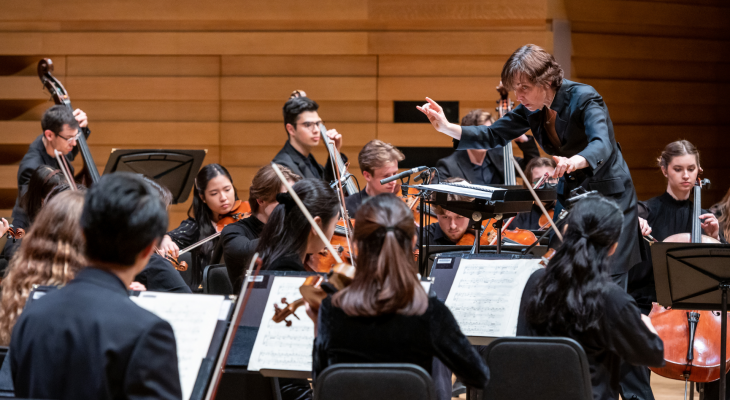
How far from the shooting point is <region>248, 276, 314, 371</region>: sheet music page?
1.80 meters

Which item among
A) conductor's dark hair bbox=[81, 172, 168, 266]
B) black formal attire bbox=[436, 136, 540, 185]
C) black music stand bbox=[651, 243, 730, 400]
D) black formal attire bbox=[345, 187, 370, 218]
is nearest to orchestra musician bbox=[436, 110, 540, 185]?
black formal attire bbox=[436, 136, 540, 185]

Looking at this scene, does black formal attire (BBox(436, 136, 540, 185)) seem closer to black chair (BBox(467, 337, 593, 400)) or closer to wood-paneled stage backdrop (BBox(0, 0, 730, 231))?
wood-paneled stage backdrop (BBox(0, 0, 730, 231))

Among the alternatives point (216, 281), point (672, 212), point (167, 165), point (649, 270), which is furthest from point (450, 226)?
point (167, 165)

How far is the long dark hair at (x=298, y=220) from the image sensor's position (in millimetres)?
2172

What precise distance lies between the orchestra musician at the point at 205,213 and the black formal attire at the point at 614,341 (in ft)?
7.22

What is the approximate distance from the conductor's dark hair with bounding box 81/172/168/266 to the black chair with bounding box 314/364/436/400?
0.51 metres

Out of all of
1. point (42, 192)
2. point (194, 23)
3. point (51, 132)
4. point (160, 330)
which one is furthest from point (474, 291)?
point (194, 23)

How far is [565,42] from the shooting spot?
16.7 feet

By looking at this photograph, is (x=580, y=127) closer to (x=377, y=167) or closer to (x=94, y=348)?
(x=377, y=167)

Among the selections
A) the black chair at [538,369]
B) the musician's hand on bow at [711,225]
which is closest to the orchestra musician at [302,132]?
the musician's hand on bow at [711,225]

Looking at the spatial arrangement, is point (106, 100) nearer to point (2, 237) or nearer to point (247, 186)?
point (247, 186)

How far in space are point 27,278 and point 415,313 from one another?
0.94m

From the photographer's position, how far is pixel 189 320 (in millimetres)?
1562

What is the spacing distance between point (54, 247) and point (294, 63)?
369 cm
